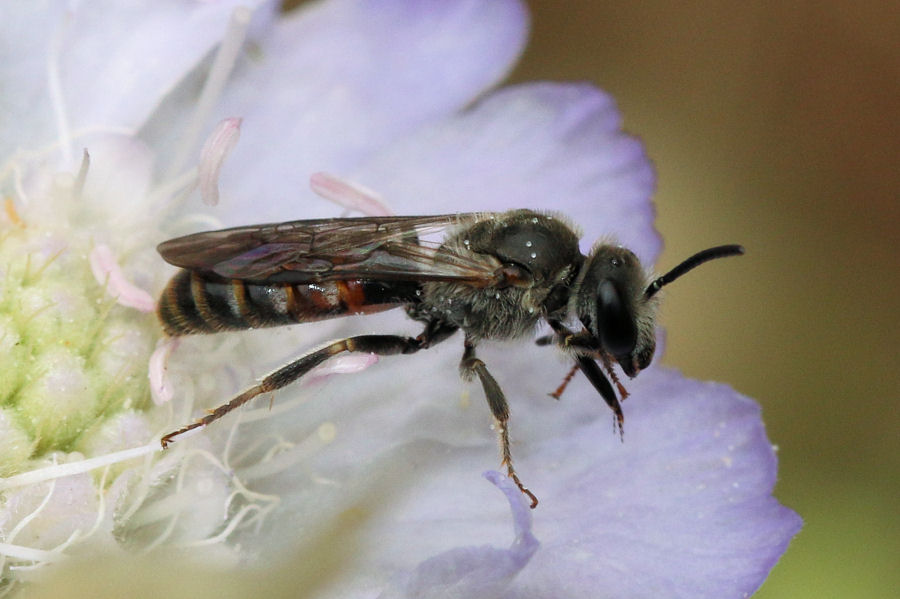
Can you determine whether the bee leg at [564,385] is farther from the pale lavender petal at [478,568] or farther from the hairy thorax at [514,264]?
the pale lavender petal at [478,568]

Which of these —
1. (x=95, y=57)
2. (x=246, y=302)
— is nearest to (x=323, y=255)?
(x=246, y=302)

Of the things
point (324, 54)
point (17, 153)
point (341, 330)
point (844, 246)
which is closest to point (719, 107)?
point (844, 246)

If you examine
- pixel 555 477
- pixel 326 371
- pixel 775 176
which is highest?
pixel 326 371

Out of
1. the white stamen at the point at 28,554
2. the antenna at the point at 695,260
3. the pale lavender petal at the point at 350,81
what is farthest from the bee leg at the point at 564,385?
the white stamen at the point at 28,554

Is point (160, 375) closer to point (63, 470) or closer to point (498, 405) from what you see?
point (63, 470)

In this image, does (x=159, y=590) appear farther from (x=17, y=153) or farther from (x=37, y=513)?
(x=17, y=153)

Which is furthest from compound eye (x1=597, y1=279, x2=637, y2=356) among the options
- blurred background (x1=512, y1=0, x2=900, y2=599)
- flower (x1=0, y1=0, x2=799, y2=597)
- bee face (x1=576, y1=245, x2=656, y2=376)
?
blurred background (x1=512, y1=0, x2=900, y2=599)
